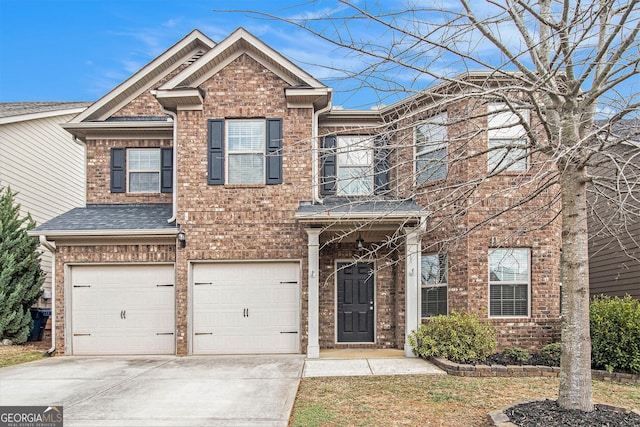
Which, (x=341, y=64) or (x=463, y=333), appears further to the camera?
(x=463, y=333)

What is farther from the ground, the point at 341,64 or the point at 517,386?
the point at 341,64

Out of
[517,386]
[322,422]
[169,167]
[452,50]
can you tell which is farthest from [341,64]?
[169,167]

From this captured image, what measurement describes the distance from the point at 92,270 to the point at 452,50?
30.8 ft

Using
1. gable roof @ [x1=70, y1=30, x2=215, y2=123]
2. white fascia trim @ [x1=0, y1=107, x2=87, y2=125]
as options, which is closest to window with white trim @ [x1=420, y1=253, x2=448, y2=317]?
gable roof @ [x1=70, y1=30, x2=215, y2=123]

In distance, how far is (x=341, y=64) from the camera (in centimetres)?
510

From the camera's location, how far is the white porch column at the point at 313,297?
33.0 feet

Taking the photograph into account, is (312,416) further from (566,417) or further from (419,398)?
(566,417)

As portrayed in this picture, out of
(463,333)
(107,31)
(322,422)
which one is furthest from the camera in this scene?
(107,31)

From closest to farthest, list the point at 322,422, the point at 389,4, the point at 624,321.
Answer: the point at 389,4 → the point at 322,422 → the point at 624,321

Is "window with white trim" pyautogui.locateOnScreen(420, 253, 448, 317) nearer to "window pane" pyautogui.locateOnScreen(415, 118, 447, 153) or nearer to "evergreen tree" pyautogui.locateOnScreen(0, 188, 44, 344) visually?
"window pane" pyautogui.locateOnScreen(415, 118, 447, 153)

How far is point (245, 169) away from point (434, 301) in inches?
196

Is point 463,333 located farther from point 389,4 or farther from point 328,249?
point 389,4

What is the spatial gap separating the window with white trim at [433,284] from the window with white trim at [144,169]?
6722 mm

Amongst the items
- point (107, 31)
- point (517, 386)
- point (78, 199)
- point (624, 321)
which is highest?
point (107, 31)
